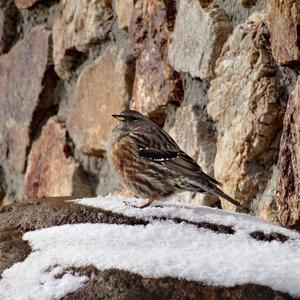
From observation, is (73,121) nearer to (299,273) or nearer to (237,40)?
(237,40)

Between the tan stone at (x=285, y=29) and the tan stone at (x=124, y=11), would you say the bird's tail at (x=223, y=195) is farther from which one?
the tan stone at (x=124, y=11)

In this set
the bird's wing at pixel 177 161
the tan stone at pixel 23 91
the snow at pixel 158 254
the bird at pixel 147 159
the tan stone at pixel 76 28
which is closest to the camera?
the snow at pixel 158 254

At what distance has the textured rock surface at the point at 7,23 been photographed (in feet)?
15.8

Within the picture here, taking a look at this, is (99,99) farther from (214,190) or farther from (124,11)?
(214,190)

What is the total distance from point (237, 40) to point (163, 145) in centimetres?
54

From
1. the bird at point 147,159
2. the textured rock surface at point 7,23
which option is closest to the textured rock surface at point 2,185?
the textured rock surface at point 7,23

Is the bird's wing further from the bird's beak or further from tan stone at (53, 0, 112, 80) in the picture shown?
tan stone at (53, 0, 112, 80)

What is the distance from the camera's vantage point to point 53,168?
14.5 feet

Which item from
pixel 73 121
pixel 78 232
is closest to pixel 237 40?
pixel 78 232

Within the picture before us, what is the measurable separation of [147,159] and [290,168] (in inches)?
35.0

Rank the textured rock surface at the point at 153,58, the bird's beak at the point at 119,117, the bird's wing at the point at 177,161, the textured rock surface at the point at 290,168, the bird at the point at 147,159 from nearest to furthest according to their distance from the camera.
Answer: the textured rock surface at the point at 290,168 → the bird's wing at the point at 177,161 → the bird at the point at 147,159 → the textured rock surface at the point at 153,58 → the bird's beak at the point at 119,117

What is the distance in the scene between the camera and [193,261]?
2145mm

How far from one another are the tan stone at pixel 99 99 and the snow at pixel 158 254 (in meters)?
1.35

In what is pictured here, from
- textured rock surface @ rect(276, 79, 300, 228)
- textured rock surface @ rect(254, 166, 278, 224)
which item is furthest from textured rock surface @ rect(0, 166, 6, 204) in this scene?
textured rock surface @ rect(276, 79, 300, 228)
